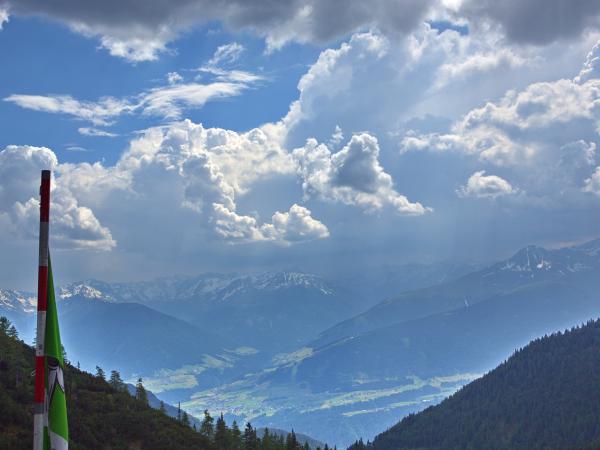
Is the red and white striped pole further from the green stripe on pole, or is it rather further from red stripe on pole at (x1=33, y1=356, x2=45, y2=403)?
the green stripe on pole

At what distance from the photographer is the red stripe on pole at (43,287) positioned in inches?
1052

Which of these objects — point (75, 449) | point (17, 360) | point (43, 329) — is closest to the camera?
point (43, 329)

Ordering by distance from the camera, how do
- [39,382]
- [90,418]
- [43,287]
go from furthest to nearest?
[90,418], [43,287], [39,382]

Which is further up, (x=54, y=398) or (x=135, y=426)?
(x=135, y=426)

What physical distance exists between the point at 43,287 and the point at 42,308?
826 mm

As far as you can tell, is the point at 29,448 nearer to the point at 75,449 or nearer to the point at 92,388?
the point at 75,449

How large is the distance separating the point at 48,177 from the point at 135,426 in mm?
145904

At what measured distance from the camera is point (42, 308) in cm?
2673

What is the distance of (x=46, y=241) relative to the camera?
2719cm

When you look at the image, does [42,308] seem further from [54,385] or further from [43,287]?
[54,385]

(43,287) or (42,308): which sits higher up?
(43,287)

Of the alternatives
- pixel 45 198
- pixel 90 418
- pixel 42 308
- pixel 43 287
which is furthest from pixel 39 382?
pixel 90 418

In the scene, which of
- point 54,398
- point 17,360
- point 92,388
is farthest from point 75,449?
point 54,398

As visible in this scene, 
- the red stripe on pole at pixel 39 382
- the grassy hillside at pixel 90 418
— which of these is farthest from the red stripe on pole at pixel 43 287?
the grassy hillside at pixel 90 418
